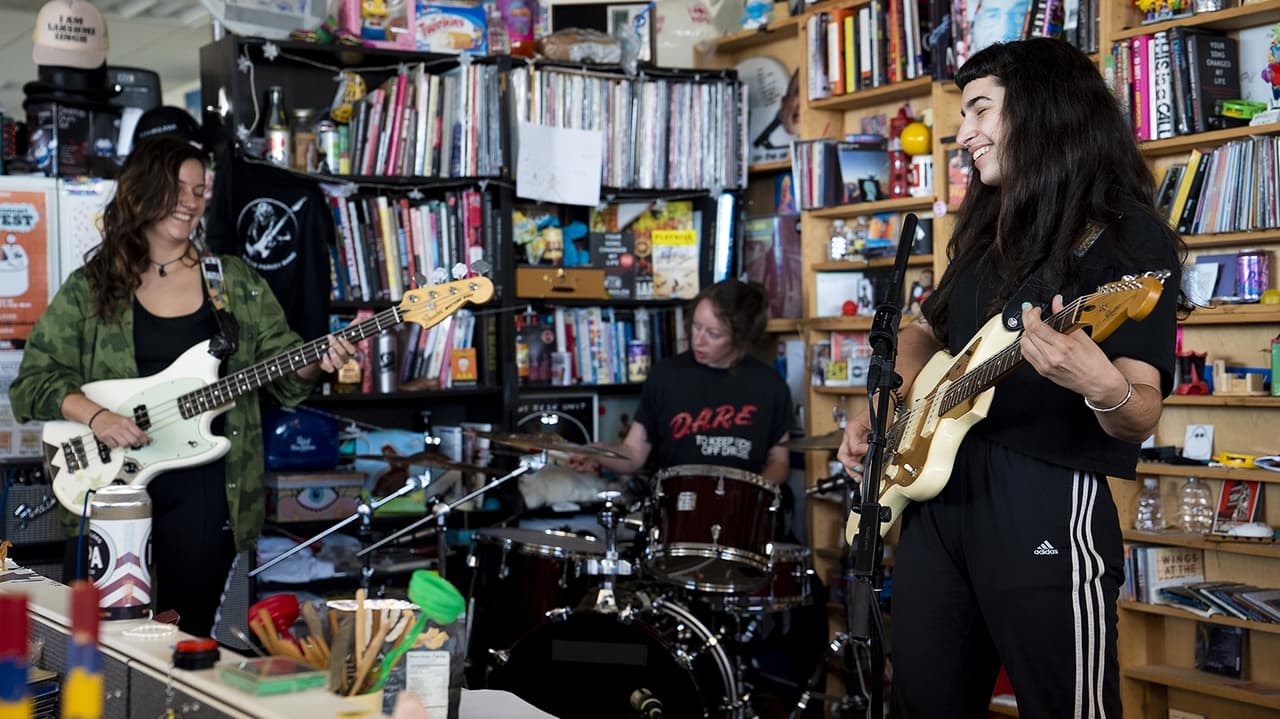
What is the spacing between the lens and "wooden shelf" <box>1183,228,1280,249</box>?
3141 millimetres

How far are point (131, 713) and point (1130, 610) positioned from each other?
2825 mm

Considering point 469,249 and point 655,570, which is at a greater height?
point 469,249

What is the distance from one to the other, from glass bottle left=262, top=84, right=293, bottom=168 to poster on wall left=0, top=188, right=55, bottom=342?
25.9 inches

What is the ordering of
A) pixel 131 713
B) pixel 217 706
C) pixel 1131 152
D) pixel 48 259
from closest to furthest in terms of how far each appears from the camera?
pixel 217 706
pixel 131 713
pixel 1131 152
pixel 48 259

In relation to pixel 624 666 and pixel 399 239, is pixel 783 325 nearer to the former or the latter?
pixel 399 239

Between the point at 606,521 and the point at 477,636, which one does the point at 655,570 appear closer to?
the point at 606,521

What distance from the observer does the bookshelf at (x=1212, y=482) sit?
3.20 meters

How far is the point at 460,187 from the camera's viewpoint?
428 centimetres

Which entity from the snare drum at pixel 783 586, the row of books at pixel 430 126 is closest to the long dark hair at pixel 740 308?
the snare drum at pixel 783 586

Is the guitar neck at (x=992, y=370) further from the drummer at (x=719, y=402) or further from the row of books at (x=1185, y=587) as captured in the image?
the drummer at (x=719, y=402)

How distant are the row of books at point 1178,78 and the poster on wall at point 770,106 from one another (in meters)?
1.44

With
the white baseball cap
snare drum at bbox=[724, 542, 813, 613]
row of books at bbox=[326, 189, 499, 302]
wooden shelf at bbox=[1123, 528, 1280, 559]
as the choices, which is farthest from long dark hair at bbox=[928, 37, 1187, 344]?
the white baseball cap

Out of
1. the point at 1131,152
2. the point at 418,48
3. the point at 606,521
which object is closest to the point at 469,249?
the point at 418,48

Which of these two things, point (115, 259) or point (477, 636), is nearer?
point (115, 259)
